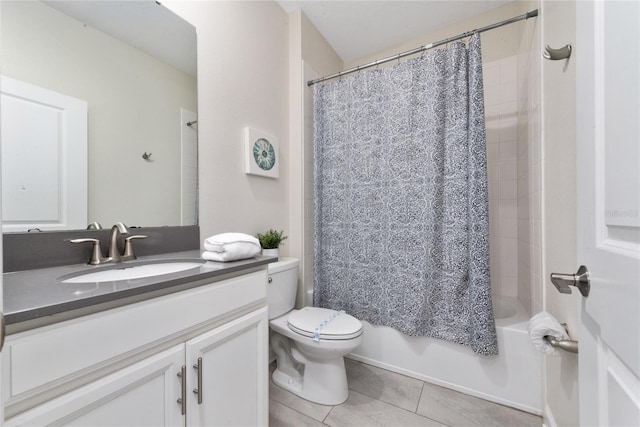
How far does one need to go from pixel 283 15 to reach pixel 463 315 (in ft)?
7.57

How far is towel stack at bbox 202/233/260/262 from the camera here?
0.97m

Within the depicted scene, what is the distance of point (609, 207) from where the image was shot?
1.53ft

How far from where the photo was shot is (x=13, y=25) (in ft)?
2.67

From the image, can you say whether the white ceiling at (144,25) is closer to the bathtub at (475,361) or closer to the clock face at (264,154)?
the clock face at (264,154)

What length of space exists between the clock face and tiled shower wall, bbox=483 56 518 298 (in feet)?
5.45

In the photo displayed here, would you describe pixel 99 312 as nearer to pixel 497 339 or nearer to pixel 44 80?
pixel 44 80

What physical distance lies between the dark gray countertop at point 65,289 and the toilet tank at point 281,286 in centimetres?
63

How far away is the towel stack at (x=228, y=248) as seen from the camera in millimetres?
968

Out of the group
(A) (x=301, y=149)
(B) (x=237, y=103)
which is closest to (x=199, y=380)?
(B) (x=237, y=103)

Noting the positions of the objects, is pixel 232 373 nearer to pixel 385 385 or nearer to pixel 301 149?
pixel 385 385

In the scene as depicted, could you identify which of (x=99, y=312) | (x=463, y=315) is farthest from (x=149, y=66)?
(x=463, y=315)

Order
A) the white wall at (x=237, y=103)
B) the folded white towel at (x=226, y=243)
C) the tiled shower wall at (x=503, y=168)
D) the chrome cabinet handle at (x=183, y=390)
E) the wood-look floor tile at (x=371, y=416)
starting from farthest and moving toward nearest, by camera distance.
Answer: the tiled shower wall at (x=503, y=168), the white wall at (x=237, y=103), the wood-look floor tile at (x=371, y=416), the folded white towel at (x=226, y=243), the chrome cabinet handle at (x=183, y=390)

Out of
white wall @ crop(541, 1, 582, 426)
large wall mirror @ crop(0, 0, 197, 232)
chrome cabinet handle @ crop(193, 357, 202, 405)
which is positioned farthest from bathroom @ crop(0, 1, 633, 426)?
chrome cabinet handle @ crop(193, 357, 202, 405)

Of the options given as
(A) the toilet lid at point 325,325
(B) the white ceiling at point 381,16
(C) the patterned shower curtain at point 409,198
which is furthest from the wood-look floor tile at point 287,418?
(B) the white ceiling at point 381,16
